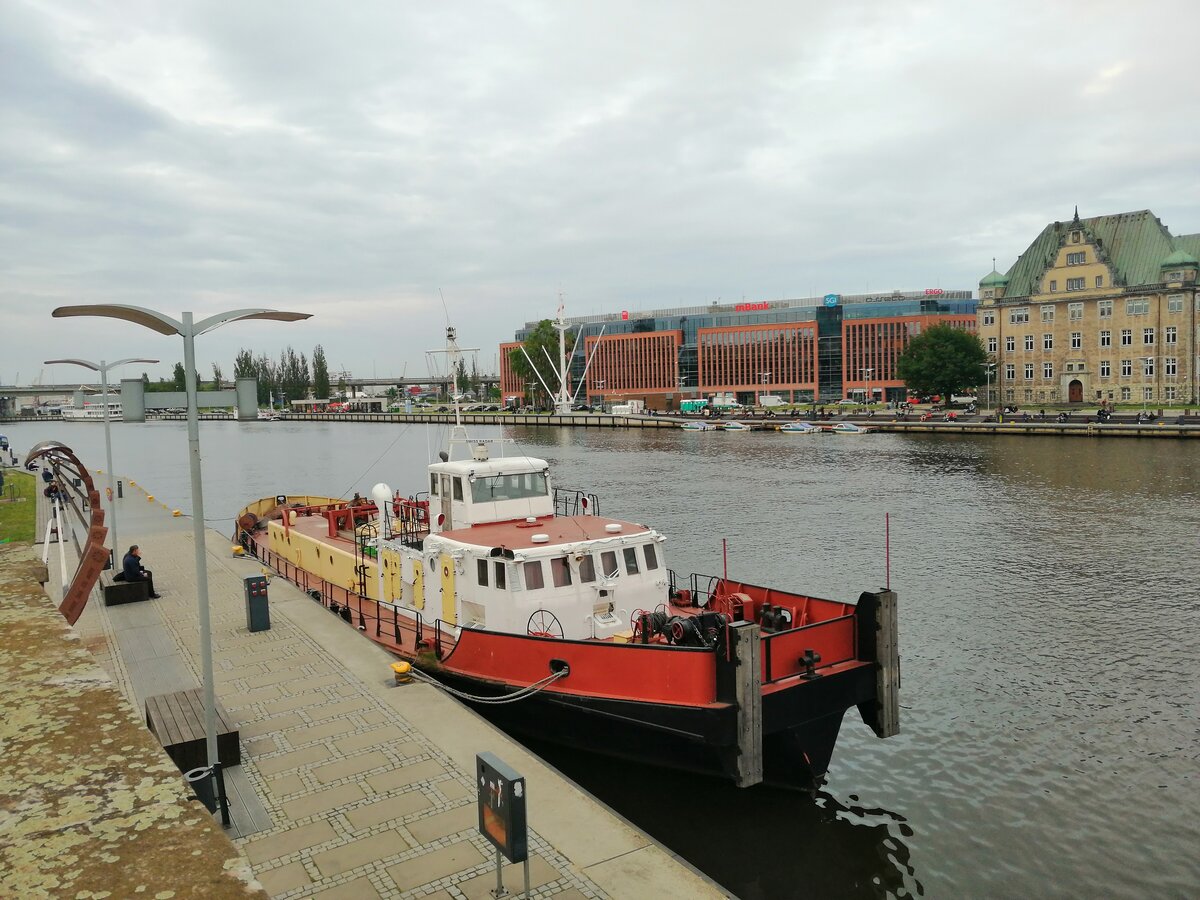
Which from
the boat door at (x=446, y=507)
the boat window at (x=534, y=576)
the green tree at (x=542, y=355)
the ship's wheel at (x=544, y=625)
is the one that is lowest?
the ship's wheel at (x=544, y=625)

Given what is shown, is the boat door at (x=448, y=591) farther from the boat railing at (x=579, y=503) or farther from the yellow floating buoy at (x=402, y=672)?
the boat railing at (x=579, y=503)

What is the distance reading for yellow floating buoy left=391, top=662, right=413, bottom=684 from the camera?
14997 millimetres

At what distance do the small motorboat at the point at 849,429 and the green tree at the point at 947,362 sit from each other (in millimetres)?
16145

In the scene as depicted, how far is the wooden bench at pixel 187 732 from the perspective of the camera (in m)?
11.5

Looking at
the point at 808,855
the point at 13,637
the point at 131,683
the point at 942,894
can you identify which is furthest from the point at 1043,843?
the point at 131,683

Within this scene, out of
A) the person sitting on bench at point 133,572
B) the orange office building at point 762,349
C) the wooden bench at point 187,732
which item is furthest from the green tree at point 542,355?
the wooden bench at point 187,732

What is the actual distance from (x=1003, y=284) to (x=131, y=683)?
119 m

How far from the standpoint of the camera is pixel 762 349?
6102 inches

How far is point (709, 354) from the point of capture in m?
161

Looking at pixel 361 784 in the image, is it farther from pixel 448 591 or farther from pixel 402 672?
pixel 448 591

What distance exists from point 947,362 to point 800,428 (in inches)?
874

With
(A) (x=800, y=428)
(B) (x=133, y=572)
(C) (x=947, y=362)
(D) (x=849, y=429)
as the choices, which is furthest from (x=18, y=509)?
(C) (x=947, y=362)

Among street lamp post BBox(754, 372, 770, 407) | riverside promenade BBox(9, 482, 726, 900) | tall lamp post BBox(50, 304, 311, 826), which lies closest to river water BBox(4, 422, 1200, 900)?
riverside promenade BBox(9, 482, 726, 900)

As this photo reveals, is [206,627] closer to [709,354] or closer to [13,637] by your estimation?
[13,637]
